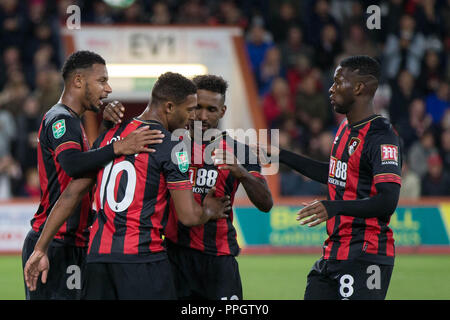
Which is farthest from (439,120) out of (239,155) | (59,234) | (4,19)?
(59,234)

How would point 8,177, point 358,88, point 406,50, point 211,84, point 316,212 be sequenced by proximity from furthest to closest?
point 406,50, point 8,177, point 211,84, point 358,88, point 316,212

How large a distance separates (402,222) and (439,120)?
3412 millimetres

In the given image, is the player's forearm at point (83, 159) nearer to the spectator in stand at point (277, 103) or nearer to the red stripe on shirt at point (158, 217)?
the red stripe on shirt at point (158, 217)

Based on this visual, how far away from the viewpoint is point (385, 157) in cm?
477

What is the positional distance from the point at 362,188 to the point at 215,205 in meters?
1.03

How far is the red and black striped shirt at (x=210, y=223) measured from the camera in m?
5.30

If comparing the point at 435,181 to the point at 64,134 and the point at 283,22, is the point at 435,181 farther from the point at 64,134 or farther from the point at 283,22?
the point at 64,134

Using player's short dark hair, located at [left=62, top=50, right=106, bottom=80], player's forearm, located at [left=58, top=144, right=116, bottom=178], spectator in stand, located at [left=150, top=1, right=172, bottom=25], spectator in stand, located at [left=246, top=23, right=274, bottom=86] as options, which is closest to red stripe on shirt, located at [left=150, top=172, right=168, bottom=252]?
player's forearm, located at [left=58, top=144, right=116, bottom=178]

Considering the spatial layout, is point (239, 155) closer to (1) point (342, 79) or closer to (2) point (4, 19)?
(1) point (342, 79)

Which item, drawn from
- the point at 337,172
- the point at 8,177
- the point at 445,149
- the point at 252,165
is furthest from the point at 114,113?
the point at 445,149

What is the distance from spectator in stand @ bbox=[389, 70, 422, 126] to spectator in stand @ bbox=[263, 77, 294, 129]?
2.03 metres

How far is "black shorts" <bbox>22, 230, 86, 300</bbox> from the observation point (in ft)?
16.2

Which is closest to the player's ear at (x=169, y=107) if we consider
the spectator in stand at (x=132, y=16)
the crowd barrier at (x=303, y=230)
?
the crowd barrier at (x=303, y=230)
